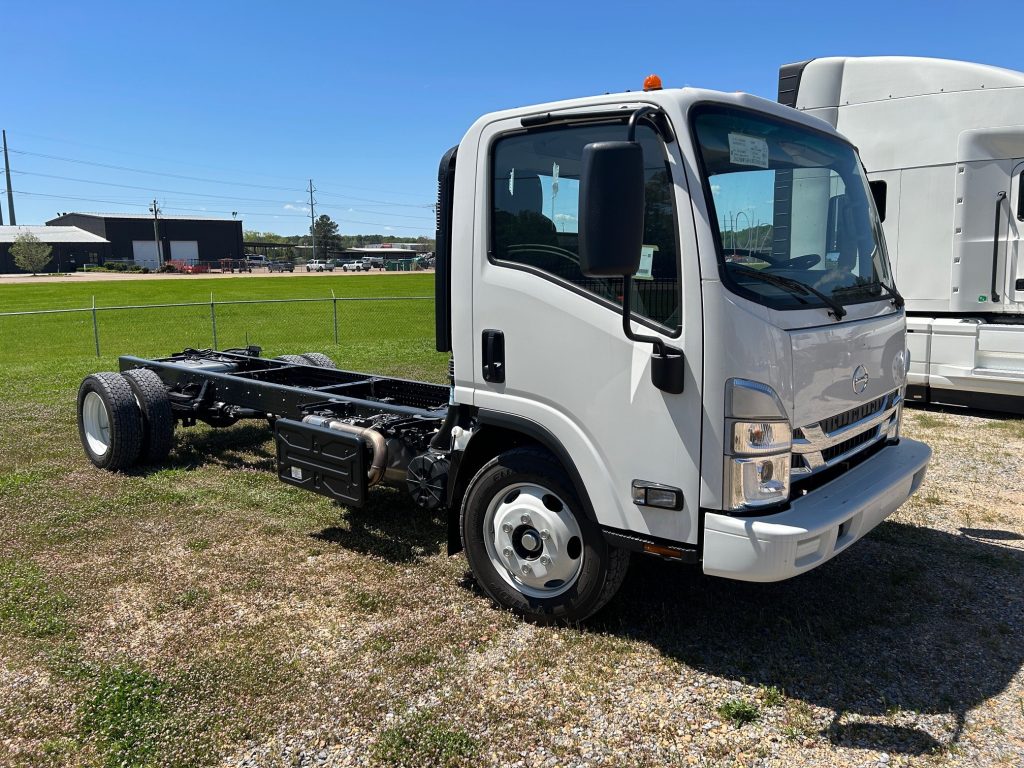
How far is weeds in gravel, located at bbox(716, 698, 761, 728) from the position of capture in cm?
327

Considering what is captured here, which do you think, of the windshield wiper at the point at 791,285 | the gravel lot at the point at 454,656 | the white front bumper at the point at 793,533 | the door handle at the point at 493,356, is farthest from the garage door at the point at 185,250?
the white front bumper at the point at 793,533

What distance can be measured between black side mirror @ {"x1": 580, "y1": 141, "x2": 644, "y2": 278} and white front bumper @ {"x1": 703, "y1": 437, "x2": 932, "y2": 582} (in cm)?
117

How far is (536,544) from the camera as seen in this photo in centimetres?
395

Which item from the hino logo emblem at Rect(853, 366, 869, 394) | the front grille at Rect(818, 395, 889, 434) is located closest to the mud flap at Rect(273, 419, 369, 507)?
the front grille at Rect(818, 395, 889, 434)

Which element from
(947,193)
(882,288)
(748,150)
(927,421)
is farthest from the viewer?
(927,421)

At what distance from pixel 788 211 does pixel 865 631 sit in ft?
7.22

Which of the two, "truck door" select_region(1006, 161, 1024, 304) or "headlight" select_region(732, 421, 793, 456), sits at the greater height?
"truck door" select_region(1006, 161, 1024, 304)

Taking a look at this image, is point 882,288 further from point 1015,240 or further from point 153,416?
point 1015,240

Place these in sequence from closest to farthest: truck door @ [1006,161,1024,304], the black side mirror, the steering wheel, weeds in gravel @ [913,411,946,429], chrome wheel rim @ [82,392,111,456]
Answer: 1. the black side mirror
2. the steering wheel
3. chrome wheel rim @ [82,392,111,456]
4. truck door @ [1006,161,1024,304]
5. weeds in gravel @ [913,411,946,429]

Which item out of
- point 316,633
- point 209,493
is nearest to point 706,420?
point 316,633

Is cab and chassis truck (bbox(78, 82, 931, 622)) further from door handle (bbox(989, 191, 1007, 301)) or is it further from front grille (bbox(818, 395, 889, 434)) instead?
door handle (bbox(989, 191, 1007, 301))

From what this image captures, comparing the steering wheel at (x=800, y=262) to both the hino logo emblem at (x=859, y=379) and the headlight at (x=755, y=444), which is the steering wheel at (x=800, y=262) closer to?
the hino logo emblem at (x=859, y=379)

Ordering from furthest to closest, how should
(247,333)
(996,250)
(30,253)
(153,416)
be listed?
(30,253), (247,333), (996,250), (153,416)

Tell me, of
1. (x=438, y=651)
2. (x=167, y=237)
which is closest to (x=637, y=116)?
(x=438, y=651)
